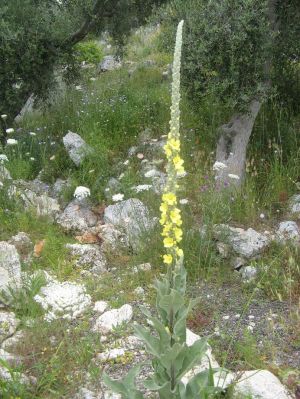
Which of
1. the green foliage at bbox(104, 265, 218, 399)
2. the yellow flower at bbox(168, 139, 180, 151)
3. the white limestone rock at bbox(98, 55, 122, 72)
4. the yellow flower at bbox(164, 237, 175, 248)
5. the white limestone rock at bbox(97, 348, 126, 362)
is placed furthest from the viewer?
the white limestone rock at bbox(98, 55, 122, 72)

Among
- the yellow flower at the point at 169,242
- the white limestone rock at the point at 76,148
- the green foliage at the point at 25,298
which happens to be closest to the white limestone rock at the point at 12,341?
the green foliage at the point at 25,298

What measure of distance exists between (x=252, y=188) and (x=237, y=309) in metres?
2.25

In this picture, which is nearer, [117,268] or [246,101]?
[117,268]

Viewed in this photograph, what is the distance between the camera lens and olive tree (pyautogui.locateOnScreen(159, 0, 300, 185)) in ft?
22.2

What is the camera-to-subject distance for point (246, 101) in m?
7.01

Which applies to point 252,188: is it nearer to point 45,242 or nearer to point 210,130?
point 210,130

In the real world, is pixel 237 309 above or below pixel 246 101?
below

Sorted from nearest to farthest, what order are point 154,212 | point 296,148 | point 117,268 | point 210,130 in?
point 117,268 → point 154,212 → point 296,148 → point 210,130

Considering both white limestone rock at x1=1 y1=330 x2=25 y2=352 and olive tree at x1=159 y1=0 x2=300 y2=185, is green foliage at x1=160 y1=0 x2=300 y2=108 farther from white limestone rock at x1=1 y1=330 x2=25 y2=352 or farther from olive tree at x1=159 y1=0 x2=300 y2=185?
white limestone rock at x1=1 y1=330 x2=25 y2=352

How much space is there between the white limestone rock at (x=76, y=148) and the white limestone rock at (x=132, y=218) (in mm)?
1408

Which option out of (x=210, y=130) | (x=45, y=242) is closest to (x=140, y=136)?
(x=210, y=130)

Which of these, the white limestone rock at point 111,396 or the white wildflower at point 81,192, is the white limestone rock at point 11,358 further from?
the white wildflower at point 81,192

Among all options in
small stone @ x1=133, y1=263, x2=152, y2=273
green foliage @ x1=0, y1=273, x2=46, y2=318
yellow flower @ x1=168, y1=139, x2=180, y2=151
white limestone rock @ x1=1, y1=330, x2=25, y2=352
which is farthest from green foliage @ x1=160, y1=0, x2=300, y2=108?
yellow flower @ x1=168, y1=139, x2=180, y2=151

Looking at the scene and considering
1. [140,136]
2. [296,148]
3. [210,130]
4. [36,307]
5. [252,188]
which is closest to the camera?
[36,307]
